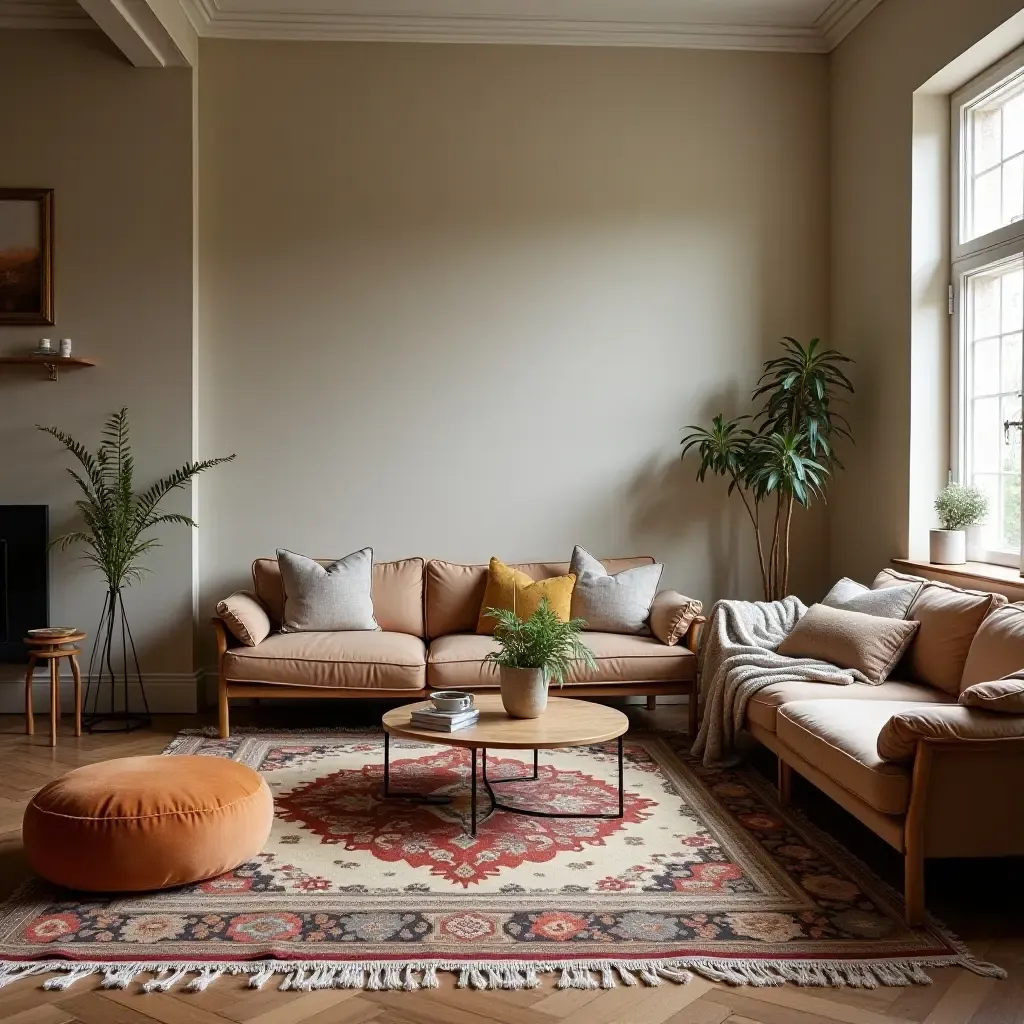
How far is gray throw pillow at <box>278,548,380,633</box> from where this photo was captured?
17.0 ft

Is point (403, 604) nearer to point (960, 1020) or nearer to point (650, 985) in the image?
point (650, 985)

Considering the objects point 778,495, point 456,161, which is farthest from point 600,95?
point 778,495

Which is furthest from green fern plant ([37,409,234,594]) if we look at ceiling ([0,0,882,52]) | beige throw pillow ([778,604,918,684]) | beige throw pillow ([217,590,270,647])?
beige throw pillow ([778,604,918,684])

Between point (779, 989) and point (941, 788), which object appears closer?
point (779, 989)

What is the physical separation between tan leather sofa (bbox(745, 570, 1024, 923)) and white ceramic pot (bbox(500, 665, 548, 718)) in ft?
3.00

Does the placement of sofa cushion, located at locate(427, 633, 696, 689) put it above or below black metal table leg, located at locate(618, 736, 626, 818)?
above

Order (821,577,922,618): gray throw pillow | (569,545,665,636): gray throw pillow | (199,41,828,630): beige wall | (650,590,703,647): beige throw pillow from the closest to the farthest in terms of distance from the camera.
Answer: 1. (821,577,922,618): gray throw pillow
2. (650,590,703,647): beige throw pillow
3. (569,545,665,636): gray throw pillow
4. (199,41,828,630): beige wall

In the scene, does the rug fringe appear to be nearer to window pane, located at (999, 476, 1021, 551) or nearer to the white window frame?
window pane, located at (999, 476, 1021, 551)

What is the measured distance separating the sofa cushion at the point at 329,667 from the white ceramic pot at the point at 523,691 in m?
1.15

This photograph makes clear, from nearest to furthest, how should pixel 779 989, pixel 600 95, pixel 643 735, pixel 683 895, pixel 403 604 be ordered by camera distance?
pixel 779 989, pixel 683 895, pixel 643 735, pixel 403 604, pixel 600 95

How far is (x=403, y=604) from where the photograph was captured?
18.0ft

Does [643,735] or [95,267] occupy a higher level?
[95,267]

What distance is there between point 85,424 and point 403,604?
1.98m

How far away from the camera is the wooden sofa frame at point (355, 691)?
4855 mm
